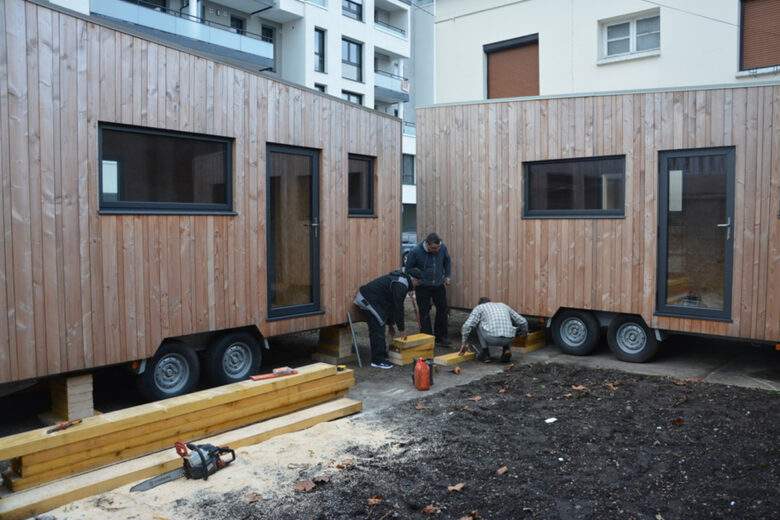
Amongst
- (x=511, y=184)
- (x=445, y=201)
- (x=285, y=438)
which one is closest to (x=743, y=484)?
(x=285, y=438)

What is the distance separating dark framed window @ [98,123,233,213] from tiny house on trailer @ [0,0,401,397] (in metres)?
0.01

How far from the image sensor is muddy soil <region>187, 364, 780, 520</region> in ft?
14.0

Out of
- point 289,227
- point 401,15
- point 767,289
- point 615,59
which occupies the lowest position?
point 767,289

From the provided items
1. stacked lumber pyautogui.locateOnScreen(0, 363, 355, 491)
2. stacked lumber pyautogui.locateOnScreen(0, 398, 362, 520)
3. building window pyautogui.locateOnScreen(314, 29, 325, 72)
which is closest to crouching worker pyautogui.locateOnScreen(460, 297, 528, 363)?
stacked lumber pyautogui.locateOnScreen(0, 363, 355, 491)

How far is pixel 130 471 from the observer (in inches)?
189

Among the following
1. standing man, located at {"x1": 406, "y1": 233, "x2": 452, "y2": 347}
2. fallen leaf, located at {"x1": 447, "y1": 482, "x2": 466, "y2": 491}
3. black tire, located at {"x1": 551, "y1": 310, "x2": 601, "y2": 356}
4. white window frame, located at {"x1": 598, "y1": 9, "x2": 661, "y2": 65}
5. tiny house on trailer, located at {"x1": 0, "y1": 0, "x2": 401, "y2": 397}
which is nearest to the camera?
fallen leaf, located at {"x1": 447, "y1": 482, "x2": 466, "y2": 491}

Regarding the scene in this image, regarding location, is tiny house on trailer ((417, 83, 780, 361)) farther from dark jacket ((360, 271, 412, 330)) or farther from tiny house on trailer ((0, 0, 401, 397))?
tiny house on trailer ((0, 0, 401, 397))

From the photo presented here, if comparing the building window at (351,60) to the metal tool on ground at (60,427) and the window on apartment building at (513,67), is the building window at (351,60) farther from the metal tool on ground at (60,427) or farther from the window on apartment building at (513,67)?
the metal tool on ground at (60,427)

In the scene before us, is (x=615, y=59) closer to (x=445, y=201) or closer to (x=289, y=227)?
(x=445, y=201)

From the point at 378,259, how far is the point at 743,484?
19.1ft

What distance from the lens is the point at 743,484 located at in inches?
180

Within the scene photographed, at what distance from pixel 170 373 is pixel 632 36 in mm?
12754

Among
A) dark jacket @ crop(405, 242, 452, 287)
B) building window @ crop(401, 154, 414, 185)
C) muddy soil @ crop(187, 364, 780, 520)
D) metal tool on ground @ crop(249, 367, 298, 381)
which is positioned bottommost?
muddy soil @ crop(187, 364, 780, 520)

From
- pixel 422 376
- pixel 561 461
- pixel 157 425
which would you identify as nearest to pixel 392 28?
pixel 422 376
